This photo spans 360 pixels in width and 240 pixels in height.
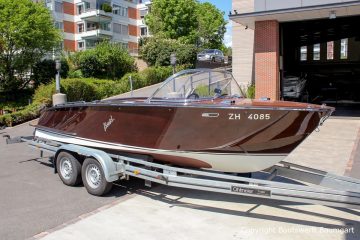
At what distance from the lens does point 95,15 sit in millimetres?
54594

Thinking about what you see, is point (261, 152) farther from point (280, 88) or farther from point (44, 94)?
point (44, 94)

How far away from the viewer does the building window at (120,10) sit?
59.4 m

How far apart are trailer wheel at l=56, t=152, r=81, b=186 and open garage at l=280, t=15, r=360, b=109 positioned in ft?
57.0

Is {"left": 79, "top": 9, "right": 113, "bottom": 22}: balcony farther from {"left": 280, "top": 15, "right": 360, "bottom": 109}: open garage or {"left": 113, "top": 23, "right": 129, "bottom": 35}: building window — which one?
{"left": 280, "top": 15, "right": 360, "bottom": 109}: open garage

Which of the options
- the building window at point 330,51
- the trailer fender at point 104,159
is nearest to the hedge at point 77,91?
the trailer fender at point 104,159

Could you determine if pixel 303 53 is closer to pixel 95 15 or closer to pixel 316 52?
pixel 316 52

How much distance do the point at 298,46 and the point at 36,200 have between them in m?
30.5

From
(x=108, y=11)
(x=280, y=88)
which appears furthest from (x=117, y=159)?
(x=108, y=11)

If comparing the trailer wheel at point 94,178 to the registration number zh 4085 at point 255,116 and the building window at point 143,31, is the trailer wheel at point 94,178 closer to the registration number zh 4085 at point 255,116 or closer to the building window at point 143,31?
the registration number zh 4085 at point 255,116

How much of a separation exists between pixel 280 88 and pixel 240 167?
12610mm

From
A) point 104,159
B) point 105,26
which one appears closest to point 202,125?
point 104,159

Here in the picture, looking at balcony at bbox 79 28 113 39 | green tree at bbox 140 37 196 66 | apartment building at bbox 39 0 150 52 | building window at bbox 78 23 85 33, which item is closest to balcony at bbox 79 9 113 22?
apartment building at bbox 39 0 150 52

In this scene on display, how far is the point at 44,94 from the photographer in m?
20.3

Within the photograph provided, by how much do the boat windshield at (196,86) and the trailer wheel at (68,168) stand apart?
5.94ft
